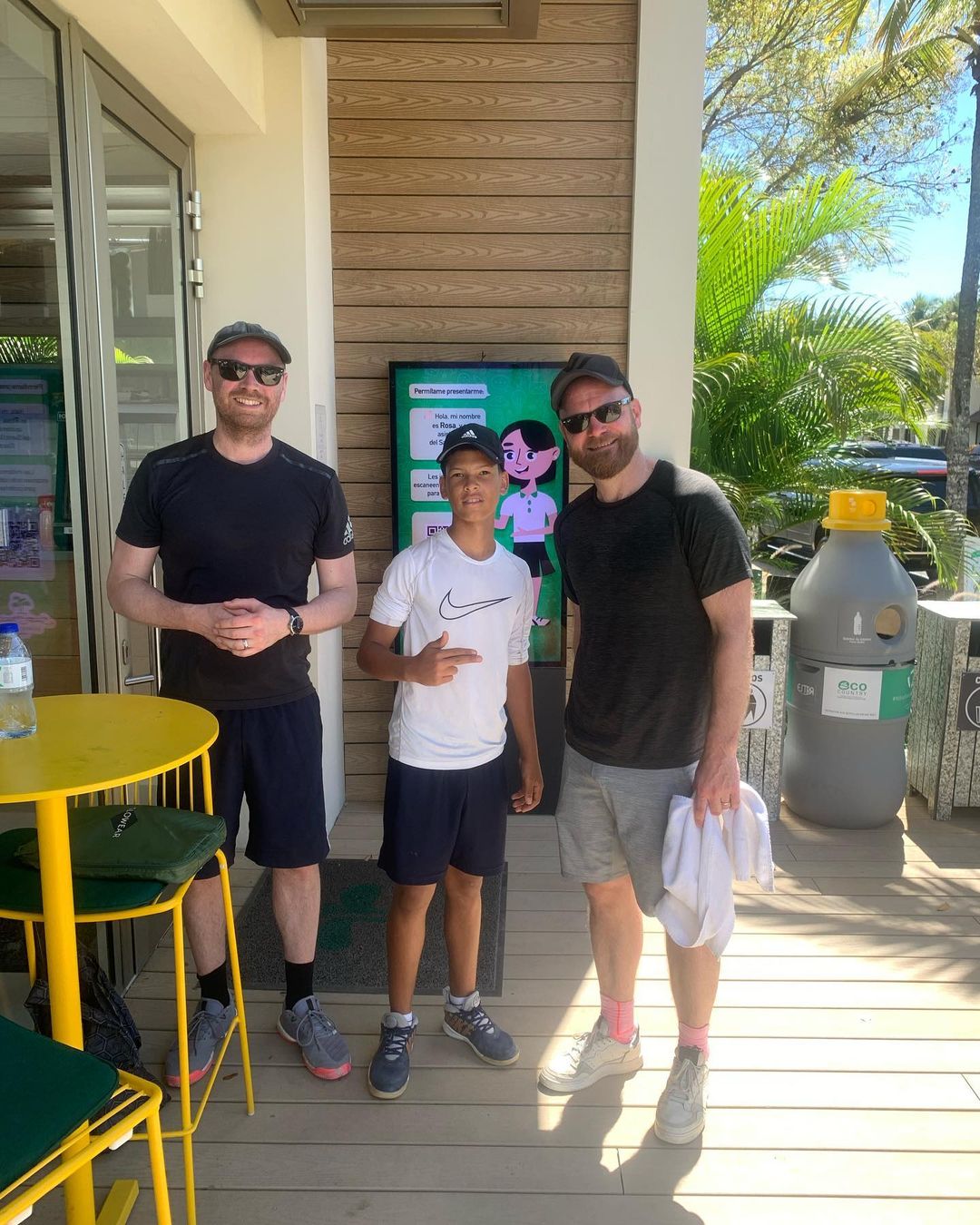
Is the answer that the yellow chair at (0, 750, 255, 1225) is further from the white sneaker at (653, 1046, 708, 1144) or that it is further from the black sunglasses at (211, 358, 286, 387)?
the white sneaker at (653, 1046, 708, 1144)

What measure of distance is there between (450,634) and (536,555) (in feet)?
6.58

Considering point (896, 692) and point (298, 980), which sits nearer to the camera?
point (298, 980)

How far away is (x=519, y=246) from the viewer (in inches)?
163

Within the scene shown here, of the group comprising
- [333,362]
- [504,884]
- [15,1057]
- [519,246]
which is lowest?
[504,884]

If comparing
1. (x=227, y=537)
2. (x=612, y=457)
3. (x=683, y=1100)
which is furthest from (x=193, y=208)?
(x=683, y=1100)

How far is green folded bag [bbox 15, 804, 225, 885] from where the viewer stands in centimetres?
187

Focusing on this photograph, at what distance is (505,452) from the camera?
4195 mm

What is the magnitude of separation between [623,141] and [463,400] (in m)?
1.29

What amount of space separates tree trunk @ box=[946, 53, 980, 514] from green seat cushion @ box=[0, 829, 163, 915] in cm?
1039

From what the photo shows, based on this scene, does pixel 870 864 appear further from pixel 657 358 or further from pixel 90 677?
pixel 90 677

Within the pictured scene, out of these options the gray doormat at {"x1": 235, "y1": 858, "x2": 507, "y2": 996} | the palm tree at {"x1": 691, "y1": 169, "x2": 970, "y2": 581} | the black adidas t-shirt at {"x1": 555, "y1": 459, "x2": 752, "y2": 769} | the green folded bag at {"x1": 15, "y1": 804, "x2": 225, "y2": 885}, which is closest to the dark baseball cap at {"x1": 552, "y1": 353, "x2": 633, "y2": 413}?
the black adidas t-shirt at {"x1": 555, "y1": 459, "x2": 752, "y2": 769}

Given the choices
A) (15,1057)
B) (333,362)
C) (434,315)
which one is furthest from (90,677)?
(434,315)

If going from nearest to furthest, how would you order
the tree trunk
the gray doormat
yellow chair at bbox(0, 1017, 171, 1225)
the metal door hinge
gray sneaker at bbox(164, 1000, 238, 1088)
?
yellow chair at bbox(0, 1017, 171, 1225), gray sneaker at bbox(164, 1000, 238, 1088), the gray doormat, the metal door hinge, the tree trunk

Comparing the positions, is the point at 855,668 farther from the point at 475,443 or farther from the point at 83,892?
the point at 83,892
